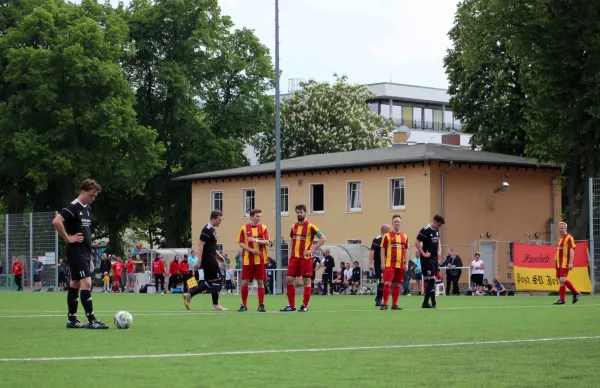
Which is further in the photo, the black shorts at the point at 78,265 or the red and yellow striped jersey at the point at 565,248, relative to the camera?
the red and yellow striped jersey at the point at 565,248

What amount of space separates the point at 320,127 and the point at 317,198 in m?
22.4

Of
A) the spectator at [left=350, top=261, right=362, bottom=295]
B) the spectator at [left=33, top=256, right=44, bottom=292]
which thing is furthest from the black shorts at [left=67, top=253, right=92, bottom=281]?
the spectator at [left=33, top=256, right=44, bottom=292]

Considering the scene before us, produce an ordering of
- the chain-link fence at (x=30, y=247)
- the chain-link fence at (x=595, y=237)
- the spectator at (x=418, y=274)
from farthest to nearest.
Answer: the chain-link fence at (x=30, y=247), the spectator at (x=418, y=274), the chain-link fence at (x=595, y=237)

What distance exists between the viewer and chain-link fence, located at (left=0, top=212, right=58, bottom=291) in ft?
172

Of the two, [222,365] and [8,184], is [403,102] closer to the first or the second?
[8,184]

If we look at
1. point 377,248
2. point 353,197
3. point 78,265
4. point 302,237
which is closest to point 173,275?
point 353,197

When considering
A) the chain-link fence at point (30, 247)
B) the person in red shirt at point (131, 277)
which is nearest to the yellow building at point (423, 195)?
the person in red shirt at point (131, 277)

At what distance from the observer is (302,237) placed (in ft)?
71.2

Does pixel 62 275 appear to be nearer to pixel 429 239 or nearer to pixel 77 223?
pixel 429 239

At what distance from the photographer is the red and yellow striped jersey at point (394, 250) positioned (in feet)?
76.9

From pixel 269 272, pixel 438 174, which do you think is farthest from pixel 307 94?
pixel 269 272

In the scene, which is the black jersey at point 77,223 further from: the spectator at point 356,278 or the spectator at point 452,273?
the spectator at point 356,278

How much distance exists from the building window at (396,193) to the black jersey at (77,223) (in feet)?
137

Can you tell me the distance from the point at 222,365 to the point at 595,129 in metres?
39.1
